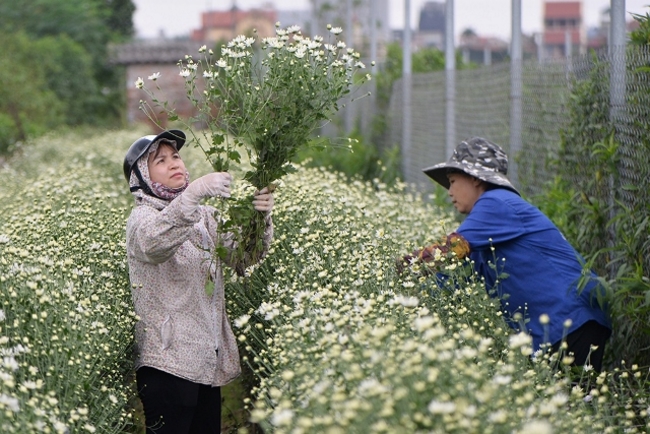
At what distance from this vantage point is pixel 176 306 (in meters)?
4.80

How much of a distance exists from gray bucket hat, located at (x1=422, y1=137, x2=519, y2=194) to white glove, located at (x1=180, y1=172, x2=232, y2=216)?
4.82 feet

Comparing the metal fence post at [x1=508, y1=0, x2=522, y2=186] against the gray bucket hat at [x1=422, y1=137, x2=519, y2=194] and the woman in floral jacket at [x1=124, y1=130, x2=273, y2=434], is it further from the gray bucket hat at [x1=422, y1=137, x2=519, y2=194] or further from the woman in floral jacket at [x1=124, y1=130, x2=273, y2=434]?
the woman in floral jacket at [x1=124, y1=130, x2=273, y2=434]

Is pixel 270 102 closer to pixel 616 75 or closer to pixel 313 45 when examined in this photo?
pixel 313 45

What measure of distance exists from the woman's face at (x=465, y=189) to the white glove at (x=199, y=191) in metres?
1.54

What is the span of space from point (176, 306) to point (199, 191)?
616mm

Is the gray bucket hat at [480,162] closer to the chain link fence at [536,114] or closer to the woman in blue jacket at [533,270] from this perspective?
the woman in blue jacket at [533,270]

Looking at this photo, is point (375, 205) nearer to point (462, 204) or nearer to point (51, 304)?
point (462, 204)

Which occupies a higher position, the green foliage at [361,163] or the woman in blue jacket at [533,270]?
the woman in blue jacket at [533,270]

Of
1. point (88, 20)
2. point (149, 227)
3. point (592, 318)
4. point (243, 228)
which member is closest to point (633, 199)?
point (592, 318)

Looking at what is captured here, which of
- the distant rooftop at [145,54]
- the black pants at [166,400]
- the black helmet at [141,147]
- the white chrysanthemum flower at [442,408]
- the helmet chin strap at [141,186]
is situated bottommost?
the black pants at [166,400]

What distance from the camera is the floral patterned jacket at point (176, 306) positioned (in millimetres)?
4746

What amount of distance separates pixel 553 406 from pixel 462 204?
107 inches

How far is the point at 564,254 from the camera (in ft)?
17.5

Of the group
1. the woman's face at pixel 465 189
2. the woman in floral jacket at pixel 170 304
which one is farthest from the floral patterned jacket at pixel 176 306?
the woman's face at pixel 465 189
